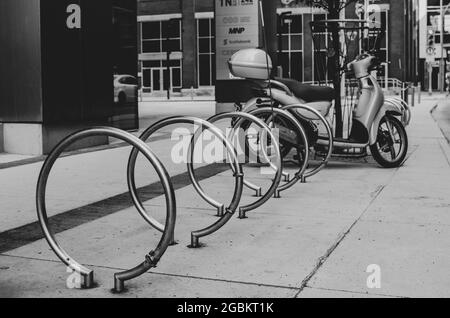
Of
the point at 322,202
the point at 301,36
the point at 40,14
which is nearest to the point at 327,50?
the point at 322,202

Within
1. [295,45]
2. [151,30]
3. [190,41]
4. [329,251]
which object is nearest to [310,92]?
[329,251]

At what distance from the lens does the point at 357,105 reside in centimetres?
887

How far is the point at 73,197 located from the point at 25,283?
115 inches

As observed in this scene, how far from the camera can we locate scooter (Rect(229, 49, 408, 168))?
8609 mm

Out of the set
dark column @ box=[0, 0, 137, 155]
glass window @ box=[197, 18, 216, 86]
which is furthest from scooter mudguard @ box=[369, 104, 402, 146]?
glass window @ box=[197, 18, 216, 86]

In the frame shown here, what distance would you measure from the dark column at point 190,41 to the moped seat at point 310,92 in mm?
46165

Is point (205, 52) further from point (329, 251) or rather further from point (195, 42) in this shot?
point (329, 251)

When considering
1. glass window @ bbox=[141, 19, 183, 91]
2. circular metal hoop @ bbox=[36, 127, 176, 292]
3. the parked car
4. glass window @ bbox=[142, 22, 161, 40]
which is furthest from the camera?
glass window @ bbox=[142, 22, 161, 40]

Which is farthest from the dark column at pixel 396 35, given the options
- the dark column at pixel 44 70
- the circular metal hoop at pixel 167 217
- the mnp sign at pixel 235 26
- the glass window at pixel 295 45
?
the circular metal hoop at pixel 167 217

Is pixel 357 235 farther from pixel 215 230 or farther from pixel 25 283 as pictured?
pixel 25 283

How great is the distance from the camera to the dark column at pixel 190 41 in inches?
2153

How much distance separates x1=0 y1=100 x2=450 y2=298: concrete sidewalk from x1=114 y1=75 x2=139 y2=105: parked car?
6.67m

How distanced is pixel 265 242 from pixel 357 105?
4416 millimetres

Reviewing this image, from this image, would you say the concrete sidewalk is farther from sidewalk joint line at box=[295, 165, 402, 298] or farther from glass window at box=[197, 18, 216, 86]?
glass window at box=[197, 18, 216, 86]
